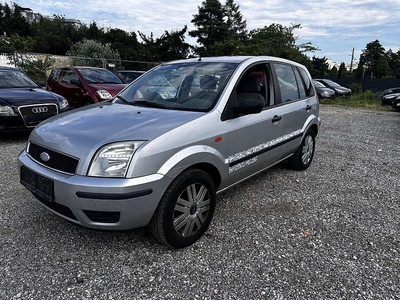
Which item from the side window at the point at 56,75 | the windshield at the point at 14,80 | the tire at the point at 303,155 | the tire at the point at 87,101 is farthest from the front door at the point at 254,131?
the side window at the point at 56,75

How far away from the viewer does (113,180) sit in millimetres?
2129

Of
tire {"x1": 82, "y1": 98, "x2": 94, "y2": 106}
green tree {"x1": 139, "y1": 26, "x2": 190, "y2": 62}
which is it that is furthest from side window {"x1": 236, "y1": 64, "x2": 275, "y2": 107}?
green tree {"x1": 139, "y1": 26, "x2": 190, "y2": 62}

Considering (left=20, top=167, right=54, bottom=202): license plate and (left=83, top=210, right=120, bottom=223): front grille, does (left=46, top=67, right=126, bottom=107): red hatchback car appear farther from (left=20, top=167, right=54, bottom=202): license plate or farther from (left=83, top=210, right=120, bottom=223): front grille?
(left=83, top=210, right=120, bottom=223): front grille

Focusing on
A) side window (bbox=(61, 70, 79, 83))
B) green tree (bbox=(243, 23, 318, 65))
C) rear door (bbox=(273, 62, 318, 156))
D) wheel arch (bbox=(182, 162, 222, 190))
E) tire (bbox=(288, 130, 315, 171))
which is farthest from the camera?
green tree (bbox=(243, 23, 318, 65))

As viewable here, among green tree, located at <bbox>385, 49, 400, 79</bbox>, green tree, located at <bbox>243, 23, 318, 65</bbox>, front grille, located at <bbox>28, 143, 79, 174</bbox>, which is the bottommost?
front grille, located at <bbox>28, 143, 79, 174</bbox>

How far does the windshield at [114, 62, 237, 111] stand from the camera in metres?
2.93

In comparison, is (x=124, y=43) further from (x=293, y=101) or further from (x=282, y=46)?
(x=293, y=101)

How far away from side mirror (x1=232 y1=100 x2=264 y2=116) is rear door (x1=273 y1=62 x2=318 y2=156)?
988 millimetres

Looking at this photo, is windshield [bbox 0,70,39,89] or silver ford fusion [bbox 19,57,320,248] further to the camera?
windshield [bbox 0,70,39,89]

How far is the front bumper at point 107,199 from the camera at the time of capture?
211 centimetres

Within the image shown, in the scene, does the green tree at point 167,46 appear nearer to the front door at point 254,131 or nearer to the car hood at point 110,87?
the car hood at point 110,87

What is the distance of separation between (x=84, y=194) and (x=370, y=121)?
11422 millimetres

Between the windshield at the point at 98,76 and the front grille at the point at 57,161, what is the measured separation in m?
6.05

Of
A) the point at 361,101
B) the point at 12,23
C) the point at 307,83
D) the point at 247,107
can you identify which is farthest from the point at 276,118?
the point at 12,23
